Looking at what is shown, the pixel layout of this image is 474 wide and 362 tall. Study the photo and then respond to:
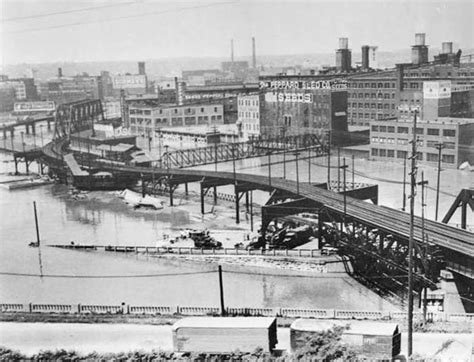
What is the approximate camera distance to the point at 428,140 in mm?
58625

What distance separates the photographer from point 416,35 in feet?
295

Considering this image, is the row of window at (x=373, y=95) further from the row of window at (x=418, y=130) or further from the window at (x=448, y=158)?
the window at (x=448, y=158)

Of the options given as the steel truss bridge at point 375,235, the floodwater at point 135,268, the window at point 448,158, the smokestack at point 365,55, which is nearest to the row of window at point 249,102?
the smokestack at point 365,55

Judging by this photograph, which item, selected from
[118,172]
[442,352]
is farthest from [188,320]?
[118,172]

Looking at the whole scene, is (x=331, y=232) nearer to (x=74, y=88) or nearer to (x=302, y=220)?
(x=302, y=220)

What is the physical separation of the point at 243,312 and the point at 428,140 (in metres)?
40.4

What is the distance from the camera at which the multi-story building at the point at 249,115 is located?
3285 inches

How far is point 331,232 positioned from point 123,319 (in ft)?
45.2

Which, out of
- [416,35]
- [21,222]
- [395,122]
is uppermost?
[416,35]

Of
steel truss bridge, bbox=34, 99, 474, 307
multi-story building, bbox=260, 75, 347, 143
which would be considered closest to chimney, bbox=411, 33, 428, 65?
multi-story building, bbox=260, 75, 347, 143

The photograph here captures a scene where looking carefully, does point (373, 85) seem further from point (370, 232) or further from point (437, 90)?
point (370, 232)

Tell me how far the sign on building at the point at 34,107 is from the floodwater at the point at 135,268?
94.1m

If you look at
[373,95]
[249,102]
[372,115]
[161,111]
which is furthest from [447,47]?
[161,111]

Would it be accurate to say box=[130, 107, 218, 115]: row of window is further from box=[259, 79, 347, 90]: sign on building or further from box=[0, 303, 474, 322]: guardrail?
box=[0, 303, 474, 322]: guardrail
